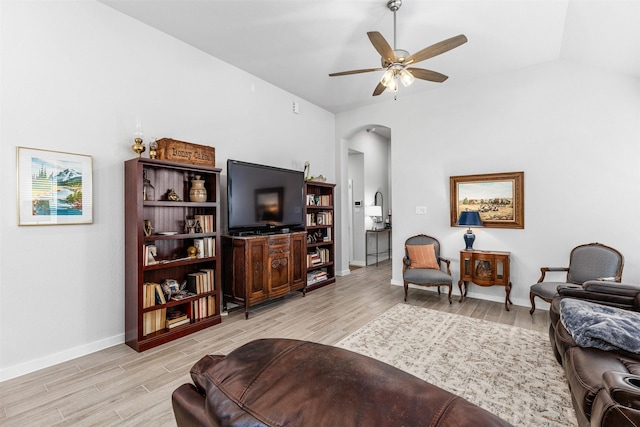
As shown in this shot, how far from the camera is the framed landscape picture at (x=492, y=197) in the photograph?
4.20 metres

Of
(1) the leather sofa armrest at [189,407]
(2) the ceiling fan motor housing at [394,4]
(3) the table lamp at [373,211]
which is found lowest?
(1) the leather sofa armrest at [189,407]

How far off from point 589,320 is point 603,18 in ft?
9.56

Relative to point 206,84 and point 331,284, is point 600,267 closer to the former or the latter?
point 331,284

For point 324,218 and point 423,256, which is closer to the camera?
point 423,256

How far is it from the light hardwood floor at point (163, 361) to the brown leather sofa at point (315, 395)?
1.74 meters

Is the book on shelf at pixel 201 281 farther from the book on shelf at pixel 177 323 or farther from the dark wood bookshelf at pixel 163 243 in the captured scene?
the book on shelf at pixel 177 323

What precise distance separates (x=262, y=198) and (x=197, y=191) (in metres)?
0.92

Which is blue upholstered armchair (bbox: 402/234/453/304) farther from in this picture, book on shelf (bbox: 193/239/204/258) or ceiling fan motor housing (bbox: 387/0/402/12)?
ceiling fan motor housing (bbox: 387/0/402/12)

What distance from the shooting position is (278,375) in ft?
1.98

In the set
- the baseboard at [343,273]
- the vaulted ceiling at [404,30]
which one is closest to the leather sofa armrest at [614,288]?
the vaulted ceiling at [404,30]

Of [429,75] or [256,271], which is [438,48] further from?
Result: [256,271]

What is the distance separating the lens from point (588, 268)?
3.53m

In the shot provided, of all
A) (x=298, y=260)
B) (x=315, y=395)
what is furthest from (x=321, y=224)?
(x=315, y=395)

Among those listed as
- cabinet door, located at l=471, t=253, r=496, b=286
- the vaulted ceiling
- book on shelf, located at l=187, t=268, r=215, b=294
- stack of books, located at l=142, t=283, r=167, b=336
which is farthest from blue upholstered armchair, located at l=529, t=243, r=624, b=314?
stack of books, located at l=142, t=283, r=167, b=336
